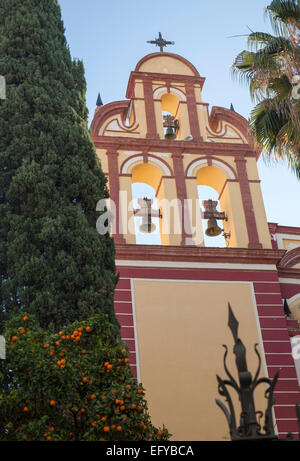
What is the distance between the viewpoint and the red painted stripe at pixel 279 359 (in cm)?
1531

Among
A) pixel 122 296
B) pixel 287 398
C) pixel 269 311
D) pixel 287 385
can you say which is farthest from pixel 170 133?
pixel 287 398

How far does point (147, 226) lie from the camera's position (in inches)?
655

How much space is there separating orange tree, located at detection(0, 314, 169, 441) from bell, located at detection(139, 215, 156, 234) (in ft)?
28.2

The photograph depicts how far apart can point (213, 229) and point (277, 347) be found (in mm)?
3357

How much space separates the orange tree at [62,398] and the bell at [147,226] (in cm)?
859

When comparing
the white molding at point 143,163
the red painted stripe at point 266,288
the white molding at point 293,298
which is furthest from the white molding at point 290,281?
the white molding at point 143,163

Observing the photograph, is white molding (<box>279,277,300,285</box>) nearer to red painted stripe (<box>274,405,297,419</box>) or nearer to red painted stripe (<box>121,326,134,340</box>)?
red painted stripe (<box>274,405,297,419</box>)

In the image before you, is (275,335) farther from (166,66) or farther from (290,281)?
(166,66)

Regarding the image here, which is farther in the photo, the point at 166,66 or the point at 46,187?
the point at 166,66

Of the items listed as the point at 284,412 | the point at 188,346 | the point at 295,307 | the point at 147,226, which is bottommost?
the point at 284,412

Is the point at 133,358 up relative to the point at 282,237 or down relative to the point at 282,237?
down

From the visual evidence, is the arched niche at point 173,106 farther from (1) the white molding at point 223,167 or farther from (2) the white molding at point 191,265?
(2) the white molding at point 191,265

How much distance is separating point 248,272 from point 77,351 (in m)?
8.78
